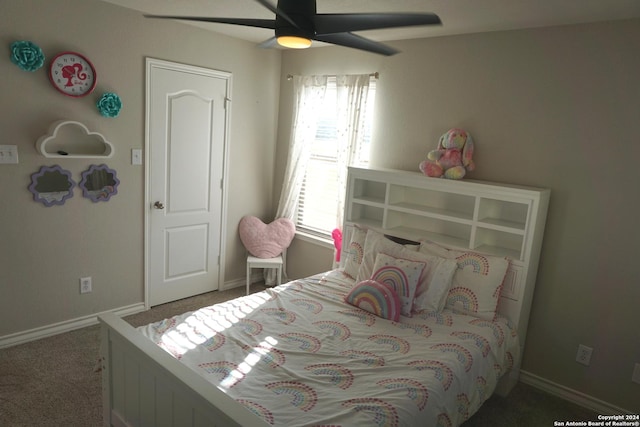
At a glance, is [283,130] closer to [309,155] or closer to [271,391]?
[309,155]

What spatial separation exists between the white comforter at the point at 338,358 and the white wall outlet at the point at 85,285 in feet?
4.67

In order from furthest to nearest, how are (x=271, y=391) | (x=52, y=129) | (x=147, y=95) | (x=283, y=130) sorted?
(x=283, y=130)
(x=147, y=95)
(x=52, y=129)
(x=271, y=391)

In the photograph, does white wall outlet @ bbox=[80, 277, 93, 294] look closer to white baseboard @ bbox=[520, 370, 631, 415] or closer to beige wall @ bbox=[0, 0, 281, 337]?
beige wall @ bbox=[0, 0, 281, 337]

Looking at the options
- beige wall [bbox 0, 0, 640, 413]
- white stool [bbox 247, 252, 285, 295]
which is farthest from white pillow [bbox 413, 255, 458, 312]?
white stool [bbox 247, 252, 285, 295]

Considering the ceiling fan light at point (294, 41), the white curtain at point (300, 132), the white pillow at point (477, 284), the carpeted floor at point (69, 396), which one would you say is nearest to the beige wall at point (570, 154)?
the carpeted floor at point (69, 396)

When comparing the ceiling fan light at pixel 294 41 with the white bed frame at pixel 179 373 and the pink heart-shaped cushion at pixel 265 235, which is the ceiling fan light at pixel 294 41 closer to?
the white bed frame at pixel 179 373

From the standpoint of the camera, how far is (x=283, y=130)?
4.41 m

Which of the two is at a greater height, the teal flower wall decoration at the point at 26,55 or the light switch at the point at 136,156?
the teal flower wall decoration at the point at 26,55

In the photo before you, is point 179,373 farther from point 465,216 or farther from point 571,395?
point 571,395

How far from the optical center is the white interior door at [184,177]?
11.6ft

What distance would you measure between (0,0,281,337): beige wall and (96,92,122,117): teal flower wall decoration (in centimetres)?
7

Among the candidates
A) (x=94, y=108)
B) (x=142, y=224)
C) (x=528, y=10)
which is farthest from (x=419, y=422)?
(x=94, y=108)

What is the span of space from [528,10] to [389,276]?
1.77m

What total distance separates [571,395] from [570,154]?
1596mm
